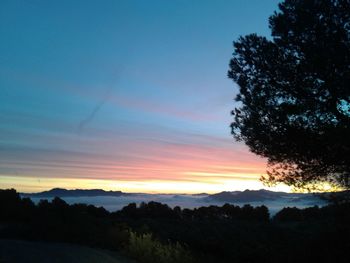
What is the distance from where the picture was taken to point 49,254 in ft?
53.5

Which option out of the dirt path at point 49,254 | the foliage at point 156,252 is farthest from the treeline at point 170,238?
the dirt path at point 49,254

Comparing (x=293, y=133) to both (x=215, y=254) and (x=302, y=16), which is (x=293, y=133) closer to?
(x=302, y=16)

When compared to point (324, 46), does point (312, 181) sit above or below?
below

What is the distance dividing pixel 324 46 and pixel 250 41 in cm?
286

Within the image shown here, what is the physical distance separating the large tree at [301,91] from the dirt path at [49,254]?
629 cm

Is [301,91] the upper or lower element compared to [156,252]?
upper

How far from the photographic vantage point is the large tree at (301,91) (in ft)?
49.7

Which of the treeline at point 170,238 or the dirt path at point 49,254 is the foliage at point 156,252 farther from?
the dirt path at point 49,254

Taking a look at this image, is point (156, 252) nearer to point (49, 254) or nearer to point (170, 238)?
point (49, 254)

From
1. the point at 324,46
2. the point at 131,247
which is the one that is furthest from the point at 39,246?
the point at 324,46

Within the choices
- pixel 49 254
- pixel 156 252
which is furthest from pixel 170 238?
pixel 49 254

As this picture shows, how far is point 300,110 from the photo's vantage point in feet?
51.5

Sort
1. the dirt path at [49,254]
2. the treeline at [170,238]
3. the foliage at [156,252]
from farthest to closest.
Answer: the dirt path at [49,254]
the foliage at [156,252]
the treeline at [170,238]

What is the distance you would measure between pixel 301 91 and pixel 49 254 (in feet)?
32.0
